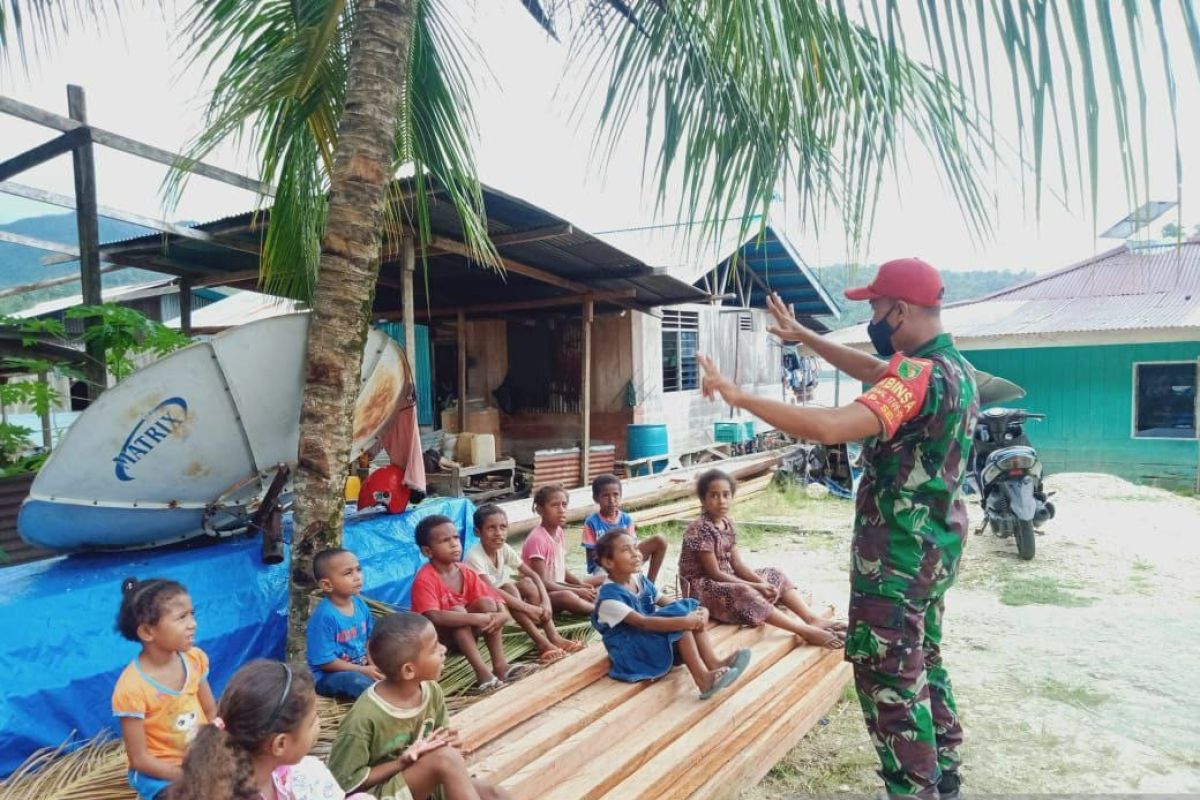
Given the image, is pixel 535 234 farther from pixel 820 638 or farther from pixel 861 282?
pixel 861 282

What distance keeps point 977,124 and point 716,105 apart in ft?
4.32

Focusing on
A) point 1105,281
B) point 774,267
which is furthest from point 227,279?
point 1105,281

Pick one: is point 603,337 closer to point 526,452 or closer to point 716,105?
point 526,452

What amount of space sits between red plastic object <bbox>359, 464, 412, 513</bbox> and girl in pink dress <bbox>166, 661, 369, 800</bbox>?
282 cm

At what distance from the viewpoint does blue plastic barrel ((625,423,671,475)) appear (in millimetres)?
11102

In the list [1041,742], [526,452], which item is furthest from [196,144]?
[526,452]

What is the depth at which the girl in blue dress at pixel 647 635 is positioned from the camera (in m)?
3.17

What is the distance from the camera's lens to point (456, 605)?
359cm

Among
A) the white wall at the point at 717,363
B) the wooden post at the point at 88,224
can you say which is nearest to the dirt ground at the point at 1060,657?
the white wall at the point at 717,363

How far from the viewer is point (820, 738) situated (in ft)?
11.6

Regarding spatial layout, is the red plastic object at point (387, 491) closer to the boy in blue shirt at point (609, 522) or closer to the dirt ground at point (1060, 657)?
the boy in blue shirt at point (609, 522)

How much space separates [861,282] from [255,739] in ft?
7.30

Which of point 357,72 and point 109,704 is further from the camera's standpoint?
point 109,704

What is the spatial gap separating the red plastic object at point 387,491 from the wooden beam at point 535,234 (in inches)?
111
